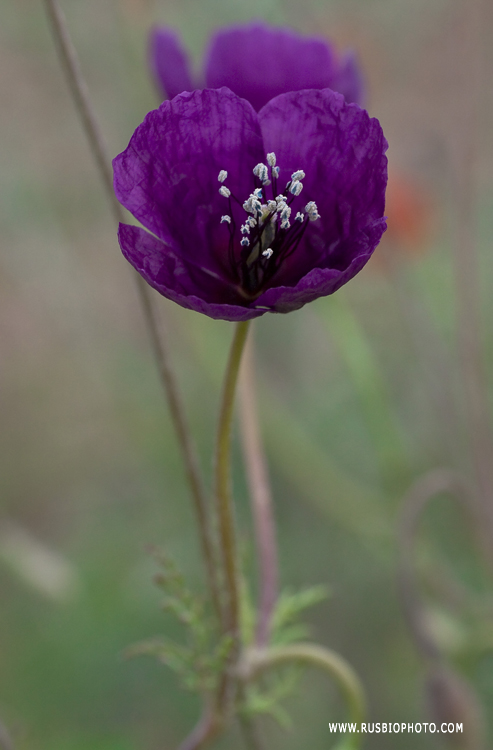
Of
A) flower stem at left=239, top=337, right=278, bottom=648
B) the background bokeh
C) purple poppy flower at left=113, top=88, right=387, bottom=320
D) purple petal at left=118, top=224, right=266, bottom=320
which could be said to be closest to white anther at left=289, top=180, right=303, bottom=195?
purple poppy flower at left=113, top=88, right=387, bottom=320

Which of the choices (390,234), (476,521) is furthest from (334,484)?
(390,234)

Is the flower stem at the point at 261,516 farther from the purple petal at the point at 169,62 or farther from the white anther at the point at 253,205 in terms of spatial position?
the purple petal at the point at 169,62

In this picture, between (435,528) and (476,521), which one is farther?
(435,528)

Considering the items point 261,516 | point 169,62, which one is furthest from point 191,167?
point 261,516

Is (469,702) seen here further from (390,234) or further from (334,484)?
(390,234)

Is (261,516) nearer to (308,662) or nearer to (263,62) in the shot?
(308,662)

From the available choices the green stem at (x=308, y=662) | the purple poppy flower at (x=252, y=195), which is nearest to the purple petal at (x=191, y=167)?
the purple poppy flower at (x=252, y=195)
